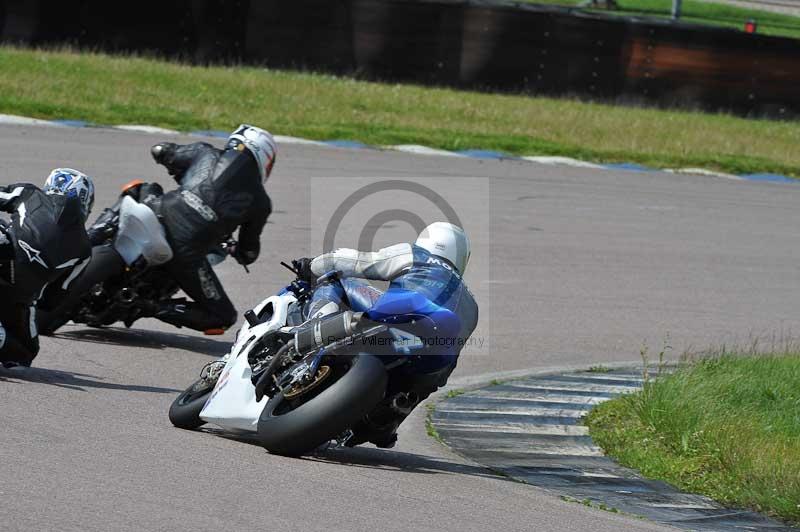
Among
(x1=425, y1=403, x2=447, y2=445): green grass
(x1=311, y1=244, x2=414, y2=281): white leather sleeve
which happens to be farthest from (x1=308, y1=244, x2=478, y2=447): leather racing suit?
(x1=425, y1=403, x2=447, y2=445): green grass

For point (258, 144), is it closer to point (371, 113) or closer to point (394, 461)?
point (394, 461)

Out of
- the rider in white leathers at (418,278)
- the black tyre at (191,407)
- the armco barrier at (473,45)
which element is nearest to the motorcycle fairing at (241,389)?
the black tyre at (191,407)

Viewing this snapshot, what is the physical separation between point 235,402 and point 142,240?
10.0 feet

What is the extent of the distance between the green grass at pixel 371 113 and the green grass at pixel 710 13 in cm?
1910

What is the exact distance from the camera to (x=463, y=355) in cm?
1013

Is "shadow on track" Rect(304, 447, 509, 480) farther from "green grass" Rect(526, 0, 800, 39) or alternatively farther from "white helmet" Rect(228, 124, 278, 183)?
"green grass" Rect(526, 0, 800, 39)

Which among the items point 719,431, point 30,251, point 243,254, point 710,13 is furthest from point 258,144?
point 710,13

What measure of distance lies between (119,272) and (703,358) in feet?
13.0

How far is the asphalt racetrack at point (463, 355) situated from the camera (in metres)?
5.11

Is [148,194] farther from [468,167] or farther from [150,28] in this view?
[150,28]

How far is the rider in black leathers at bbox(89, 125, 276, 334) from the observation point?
921 centimetres

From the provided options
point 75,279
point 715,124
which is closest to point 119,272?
point 75,279

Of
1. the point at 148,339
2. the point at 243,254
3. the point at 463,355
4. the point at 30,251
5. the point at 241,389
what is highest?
the point at 30,251

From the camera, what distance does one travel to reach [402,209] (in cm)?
1515
